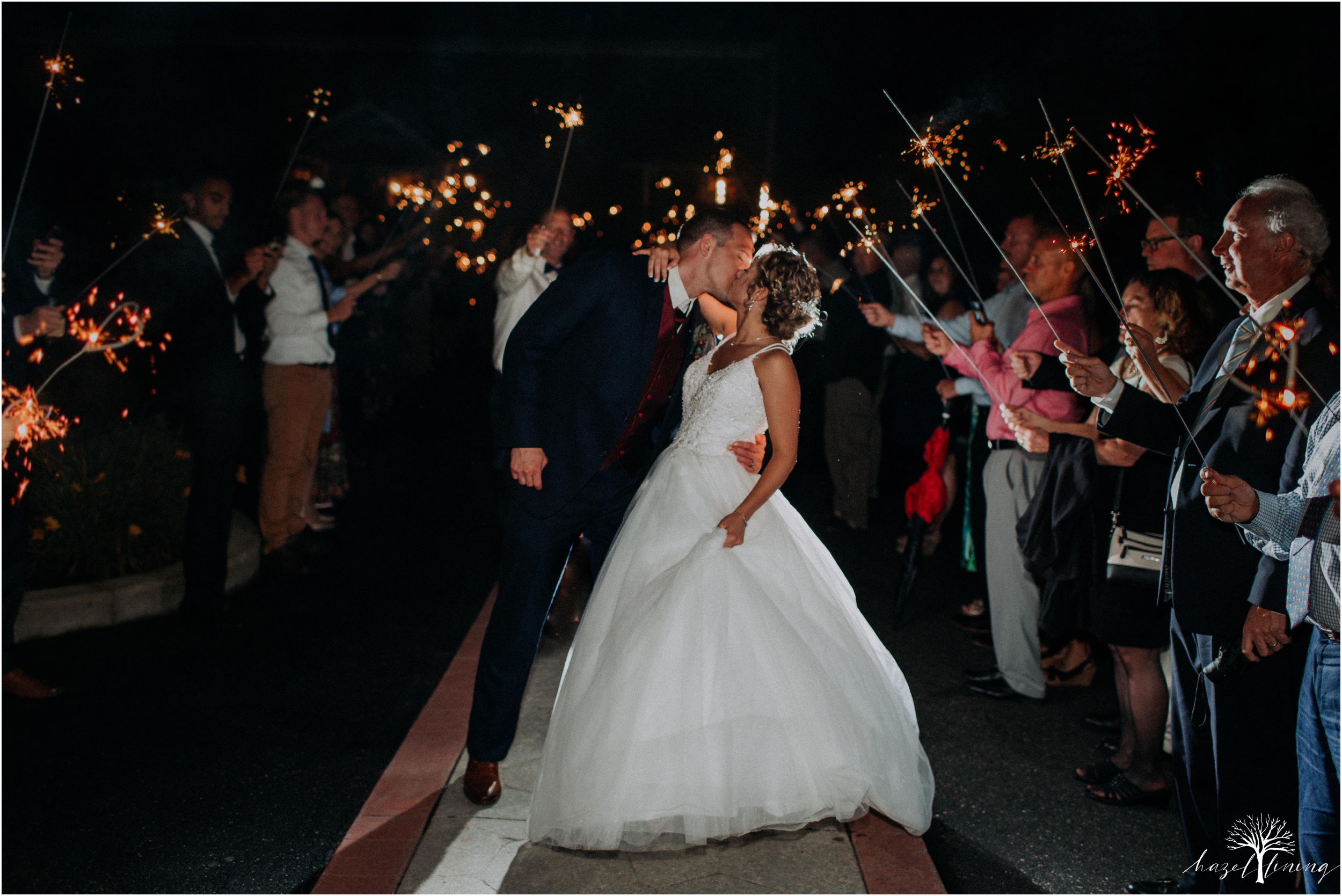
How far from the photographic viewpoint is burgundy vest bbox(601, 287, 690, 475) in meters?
3.43

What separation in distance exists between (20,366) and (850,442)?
5493 mm

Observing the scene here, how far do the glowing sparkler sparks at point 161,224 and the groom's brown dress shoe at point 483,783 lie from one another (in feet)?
10.1

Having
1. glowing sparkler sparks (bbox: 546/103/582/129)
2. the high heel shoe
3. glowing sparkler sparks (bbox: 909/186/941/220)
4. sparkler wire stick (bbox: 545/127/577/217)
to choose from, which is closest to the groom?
glowing sparkler sparks (bbox: 909/186/941/220)

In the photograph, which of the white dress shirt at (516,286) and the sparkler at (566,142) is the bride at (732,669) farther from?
the sparkler at (566,142)

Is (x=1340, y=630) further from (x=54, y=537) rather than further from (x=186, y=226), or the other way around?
(x=54, y=537)

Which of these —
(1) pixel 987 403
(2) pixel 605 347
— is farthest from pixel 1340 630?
(1) pixel 987 403

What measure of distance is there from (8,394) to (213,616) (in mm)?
1725

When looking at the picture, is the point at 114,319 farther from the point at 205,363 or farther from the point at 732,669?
the point at 732,669

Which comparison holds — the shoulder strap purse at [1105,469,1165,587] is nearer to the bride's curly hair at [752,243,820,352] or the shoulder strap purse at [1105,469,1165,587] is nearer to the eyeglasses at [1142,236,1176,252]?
the eyeglasses at [1142,236,1176,252]

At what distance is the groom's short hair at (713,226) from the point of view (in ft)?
11.1

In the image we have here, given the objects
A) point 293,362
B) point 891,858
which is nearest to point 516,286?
point 293,362

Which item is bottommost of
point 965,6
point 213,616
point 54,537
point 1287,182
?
point 213,616

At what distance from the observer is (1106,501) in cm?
380

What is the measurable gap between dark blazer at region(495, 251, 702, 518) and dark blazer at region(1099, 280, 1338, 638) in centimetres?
167
